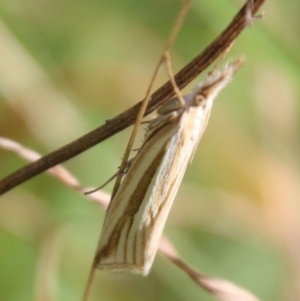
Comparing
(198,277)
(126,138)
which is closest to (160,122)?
(198,277)

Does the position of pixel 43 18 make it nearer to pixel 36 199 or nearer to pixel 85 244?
pixel 36 199

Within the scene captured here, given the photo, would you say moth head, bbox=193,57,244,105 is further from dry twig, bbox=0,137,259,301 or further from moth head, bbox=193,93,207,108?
dry twig, bbox=0,137,259,301

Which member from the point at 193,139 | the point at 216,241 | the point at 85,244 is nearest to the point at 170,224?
the point at 216,241

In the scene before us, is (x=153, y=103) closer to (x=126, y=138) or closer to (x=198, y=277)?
(x=198, y=277)

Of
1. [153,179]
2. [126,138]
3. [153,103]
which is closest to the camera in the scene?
[153,103]

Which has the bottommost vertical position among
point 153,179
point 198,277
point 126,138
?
point 198,277

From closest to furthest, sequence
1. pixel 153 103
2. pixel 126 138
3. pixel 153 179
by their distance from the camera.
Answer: pixel 153 103
pixel 153 179
pixel 126 138

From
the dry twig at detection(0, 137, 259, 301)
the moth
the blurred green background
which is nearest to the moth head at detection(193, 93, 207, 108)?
the moth
